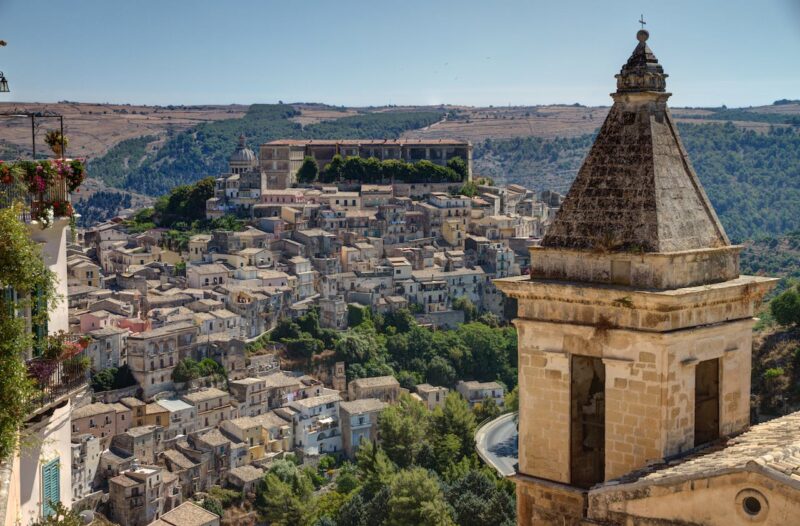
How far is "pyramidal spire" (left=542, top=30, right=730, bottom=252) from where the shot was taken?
6523 mm

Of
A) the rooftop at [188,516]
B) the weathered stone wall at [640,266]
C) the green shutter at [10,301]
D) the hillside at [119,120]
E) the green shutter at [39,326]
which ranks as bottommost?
the rooftop at [188,516]

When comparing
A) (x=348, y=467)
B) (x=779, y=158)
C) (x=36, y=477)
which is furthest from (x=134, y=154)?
(x=36, y=477)

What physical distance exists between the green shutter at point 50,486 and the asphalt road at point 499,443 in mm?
34984

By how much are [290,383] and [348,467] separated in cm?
883

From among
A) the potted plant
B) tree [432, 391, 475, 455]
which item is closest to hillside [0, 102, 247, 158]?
tree [432, 391, 475, 455]

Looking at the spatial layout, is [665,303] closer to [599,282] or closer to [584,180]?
[599,282]

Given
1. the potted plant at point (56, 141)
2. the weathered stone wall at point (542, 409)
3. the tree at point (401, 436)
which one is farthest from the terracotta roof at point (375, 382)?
the weathered stone wall at point (542, 409)

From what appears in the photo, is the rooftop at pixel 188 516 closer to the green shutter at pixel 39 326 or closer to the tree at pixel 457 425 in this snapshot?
the tree at pixel 457 425

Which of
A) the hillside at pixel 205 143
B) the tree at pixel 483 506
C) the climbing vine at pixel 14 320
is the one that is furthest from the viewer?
the hillside at pixel 205 143

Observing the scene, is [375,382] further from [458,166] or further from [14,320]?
[14,320]

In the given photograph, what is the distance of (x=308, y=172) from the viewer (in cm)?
8000

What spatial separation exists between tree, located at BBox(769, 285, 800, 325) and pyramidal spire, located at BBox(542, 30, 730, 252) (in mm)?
46552

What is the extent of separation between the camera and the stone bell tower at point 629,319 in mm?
6371

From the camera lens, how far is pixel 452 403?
4788 centimetres
